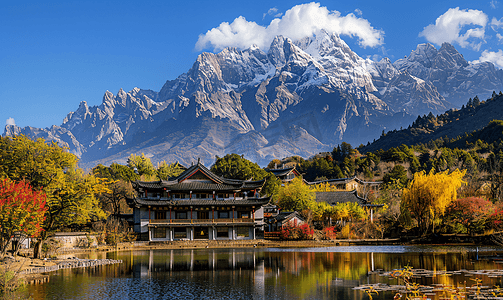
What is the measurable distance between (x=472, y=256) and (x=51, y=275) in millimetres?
38736

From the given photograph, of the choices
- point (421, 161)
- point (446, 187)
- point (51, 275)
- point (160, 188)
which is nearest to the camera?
point (51, 275)

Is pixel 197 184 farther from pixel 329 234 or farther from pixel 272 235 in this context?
pixel 329 234

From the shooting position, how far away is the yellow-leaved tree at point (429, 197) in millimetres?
60031

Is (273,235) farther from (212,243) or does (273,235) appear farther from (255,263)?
(255,263)

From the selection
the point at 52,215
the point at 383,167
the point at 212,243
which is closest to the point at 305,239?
the point at 212,243

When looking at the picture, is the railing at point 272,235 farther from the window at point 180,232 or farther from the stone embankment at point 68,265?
the stone embankment at point 68,265

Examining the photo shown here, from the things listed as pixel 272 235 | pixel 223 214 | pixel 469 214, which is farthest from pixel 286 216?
pixel 469 214

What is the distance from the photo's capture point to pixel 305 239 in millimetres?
67438

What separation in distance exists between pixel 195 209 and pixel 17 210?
A: 126ft

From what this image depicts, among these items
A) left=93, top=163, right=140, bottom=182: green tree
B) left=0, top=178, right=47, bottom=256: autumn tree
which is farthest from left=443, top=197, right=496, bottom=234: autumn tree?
left=93, top=163, right=140, bottom=182: green tree

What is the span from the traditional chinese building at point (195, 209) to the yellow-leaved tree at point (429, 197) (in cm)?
2188

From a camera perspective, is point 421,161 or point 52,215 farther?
point 421,161

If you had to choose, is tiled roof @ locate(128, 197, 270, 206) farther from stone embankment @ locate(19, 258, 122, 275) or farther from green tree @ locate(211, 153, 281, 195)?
stone embankment @ locate(19, 258, 122, 275)

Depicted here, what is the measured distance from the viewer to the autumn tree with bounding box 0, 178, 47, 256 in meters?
34.7
